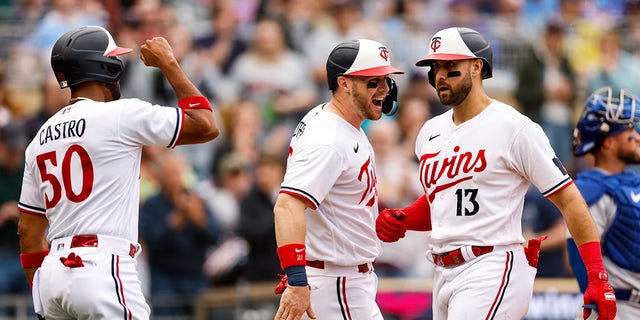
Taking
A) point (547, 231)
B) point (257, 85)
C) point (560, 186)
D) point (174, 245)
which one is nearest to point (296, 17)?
point (257, 85)

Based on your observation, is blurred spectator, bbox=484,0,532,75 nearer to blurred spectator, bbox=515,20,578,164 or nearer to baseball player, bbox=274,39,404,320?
blurred spectator, bbox=515,20,578,164

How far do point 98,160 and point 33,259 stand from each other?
3.34 ft

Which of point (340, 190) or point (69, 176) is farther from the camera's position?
point (340, 190)

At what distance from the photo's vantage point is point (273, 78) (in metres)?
15.4

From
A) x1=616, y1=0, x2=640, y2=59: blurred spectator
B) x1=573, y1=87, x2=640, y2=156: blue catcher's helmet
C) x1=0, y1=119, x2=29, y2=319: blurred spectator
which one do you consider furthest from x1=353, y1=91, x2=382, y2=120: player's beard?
x1=616, y1=0, x2=640, y2=59: blurred spectator

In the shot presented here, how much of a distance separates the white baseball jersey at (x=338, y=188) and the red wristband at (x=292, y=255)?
0.35 metres

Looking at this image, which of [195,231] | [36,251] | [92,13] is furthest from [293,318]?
[92,13]

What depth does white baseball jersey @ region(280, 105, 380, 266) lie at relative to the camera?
7.36m

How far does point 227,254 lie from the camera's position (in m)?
13.4

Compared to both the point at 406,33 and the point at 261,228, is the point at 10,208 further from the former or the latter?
the point at 406,33

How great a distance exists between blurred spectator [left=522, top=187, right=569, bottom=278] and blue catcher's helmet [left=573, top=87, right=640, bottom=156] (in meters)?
4.75

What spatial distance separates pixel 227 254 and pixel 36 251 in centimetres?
595

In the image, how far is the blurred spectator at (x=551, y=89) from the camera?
1546 cm

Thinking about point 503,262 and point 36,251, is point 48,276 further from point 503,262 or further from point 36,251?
point 503,262
